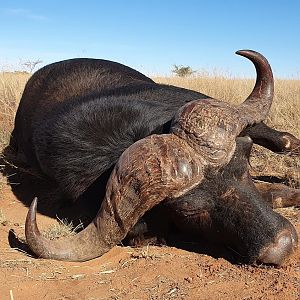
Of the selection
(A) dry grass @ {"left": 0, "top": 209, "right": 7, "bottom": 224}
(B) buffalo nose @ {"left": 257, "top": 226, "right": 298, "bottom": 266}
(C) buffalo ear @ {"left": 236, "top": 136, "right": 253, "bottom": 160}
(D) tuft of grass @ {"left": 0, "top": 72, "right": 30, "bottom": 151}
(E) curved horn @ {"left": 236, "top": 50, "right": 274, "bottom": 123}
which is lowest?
(A) dry grass @ {"left": 0, "top": 209, "right": 7, "bottom": 224}

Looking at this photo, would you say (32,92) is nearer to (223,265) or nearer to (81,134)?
(81,134)

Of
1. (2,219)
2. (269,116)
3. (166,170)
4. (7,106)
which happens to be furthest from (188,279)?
(7,106)

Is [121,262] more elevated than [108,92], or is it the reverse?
[108,92]

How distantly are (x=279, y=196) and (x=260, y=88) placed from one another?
867 millimetres

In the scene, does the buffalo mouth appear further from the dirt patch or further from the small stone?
the small stone

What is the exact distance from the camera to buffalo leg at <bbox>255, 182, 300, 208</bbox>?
414cm

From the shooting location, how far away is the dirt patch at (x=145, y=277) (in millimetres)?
2992


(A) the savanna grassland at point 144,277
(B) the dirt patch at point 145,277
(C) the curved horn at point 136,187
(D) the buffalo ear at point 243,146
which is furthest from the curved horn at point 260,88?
(B) the dirt patch at point 145,277

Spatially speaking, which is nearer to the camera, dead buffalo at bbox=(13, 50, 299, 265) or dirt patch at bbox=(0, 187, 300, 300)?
dirt patch at bbox=(0, 187, 300, 300)

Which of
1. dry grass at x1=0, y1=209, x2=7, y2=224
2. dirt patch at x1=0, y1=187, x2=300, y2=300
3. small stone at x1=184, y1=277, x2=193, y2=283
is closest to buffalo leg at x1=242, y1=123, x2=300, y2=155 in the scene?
dirt patch at x1=0, y1=187, x2=300, y2=300

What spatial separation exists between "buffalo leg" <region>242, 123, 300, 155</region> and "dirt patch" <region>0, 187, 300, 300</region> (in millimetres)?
1689

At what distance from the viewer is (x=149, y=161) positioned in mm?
3160

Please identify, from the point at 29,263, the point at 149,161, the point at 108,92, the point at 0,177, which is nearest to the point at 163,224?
the point at 149,161

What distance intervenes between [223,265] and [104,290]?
0.75 metres
